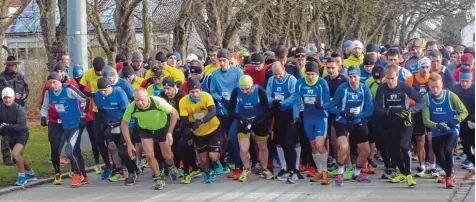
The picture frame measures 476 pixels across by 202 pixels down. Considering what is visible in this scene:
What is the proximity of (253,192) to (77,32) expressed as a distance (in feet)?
21.1

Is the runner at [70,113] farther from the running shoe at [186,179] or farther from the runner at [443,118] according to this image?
the runner at [443,118]

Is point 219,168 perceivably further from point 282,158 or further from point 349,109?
point 349,109

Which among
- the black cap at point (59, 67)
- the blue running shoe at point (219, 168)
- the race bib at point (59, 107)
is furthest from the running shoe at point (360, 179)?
the black cap at point (59, 67)

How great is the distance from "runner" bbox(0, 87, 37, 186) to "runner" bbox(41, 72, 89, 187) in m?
0.43

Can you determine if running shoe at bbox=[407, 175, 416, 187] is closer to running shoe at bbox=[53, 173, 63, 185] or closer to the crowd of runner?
the crowd of runner

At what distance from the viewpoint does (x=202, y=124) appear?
12969mm

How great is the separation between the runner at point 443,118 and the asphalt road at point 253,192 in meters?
0.42

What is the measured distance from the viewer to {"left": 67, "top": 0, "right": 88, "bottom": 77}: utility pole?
55.3 feet

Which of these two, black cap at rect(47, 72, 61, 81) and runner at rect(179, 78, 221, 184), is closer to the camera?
runner at rect(179, 78, 221, 184)

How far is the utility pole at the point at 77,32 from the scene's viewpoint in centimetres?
1684

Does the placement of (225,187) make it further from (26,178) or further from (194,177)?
(26,178)

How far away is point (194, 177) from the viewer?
13.7 meters

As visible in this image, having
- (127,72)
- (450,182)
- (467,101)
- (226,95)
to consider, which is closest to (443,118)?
(467,101)

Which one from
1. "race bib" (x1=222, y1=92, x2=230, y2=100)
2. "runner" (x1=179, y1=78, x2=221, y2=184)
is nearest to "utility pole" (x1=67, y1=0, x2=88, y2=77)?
"race bib" (x1=222, y1=92, x2=230, y2=100)
